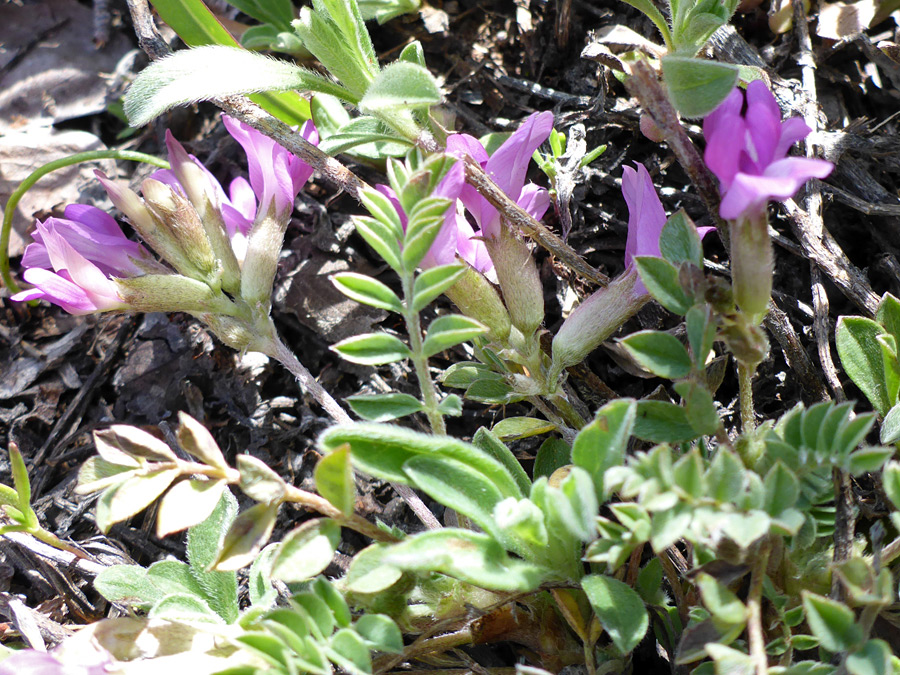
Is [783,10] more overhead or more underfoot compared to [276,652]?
more overhead

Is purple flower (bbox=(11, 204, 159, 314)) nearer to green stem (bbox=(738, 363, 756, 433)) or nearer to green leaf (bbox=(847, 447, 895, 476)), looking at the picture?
green stem (bbox=(738, 363, 756, 433))

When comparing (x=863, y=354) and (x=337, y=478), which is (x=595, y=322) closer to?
(x=863, y=354)

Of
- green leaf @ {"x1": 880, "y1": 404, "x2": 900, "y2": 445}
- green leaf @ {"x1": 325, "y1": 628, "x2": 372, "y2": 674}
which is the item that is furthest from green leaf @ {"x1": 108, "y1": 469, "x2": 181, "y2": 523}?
green leaf @ {"x1": 880, "y1": 404, "x2": 900, "y2": 445}

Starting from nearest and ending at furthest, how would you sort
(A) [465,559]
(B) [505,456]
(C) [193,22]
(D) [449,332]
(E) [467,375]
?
(A) [465,559]
(D) [449,332]
(B) [505,456]
(E) [467,375]
(C) [193,22]

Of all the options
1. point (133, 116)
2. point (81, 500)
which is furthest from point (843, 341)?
point (81, 500)

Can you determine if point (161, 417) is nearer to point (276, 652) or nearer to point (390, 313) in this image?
point (390, 313)

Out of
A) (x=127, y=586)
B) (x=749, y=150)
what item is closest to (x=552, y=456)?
(x=749, y=150)
